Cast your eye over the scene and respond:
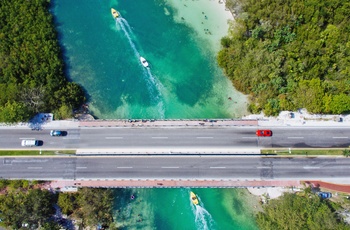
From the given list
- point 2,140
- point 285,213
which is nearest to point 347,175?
point 285,213

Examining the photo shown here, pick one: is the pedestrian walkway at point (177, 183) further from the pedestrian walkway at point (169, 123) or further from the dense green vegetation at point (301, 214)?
the pedestrian walkway at point (169, 123)

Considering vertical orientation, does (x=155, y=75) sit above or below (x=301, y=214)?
above

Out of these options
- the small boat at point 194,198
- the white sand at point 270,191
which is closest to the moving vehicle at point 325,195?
the white sand at point 270,191

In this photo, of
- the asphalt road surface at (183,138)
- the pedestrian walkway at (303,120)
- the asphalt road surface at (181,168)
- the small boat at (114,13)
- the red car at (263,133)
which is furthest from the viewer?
the small boat at (114,13)

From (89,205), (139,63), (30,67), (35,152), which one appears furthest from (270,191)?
(30,67)

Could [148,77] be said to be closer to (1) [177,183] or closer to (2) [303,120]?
(1) [177,183]

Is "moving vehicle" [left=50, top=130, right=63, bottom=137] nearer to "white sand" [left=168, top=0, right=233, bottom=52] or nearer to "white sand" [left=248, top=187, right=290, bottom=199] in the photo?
"white sand" [left=168, top=0, right=233, bottom=52]

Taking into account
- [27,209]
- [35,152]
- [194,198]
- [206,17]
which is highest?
[206,17]
